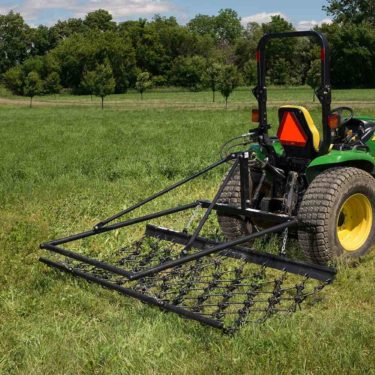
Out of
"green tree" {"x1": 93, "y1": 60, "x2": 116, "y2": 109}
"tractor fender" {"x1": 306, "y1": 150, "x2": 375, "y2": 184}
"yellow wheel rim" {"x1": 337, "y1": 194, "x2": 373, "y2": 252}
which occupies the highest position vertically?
"green tree" {"x1": 93, "y1": 60, "x2": 116, "y2": 109}

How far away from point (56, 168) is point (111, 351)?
7575 millimetres

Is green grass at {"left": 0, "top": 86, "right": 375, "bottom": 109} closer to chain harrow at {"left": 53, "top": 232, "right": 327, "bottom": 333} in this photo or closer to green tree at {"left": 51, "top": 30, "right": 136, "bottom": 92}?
green tree at {"left": 51, "top": 30, "right": 136, "bottom": 92}

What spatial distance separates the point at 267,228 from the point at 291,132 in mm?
893

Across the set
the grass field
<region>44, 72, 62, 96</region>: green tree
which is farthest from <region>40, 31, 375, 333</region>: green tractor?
<region>44, 72, 62, 96</region>: green tree

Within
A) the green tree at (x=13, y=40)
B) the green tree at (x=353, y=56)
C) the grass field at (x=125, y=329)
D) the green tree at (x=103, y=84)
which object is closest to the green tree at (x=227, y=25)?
the green tree at (x=13, y=40)

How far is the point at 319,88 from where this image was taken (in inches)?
184

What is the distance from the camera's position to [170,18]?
98188 millimetres

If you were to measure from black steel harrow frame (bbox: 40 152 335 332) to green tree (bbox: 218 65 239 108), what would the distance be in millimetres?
32400

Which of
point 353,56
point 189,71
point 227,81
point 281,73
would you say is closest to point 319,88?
point 227,81

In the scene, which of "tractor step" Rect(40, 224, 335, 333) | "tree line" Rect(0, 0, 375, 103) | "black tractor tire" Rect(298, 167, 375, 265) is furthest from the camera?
"tree line" Rect(0, 0, 375, 103)

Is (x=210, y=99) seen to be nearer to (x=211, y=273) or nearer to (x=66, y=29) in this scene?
(x=211, y=273)

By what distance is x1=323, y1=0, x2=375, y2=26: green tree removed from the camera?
68.8 m

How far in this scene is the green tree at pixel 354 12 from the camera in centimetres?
6875

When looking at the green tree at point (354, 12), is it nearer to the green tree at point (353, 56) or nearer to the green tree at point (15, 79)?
the green tree at point (353, 56)
